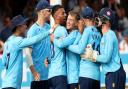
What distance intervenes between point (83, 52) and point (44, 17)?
1273 mm

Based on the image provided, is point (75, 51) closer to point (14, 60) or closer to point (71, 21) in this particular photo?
point (71, 21)

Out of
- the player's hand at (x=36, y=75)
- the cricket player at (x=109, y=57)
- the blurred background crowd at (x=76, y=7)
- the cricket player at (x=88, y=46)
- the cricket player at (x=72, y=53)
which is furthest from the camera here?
the blurred background crowd at (x=76, y=7)

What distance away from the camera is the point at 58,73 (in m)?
11.6

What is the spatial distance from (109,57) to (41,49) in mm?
1642

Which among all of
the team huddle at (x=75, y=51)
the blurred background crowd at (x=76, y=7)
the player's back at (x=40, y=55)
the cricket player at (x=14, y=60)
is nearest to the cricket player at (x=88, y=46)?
the team huddle at (x=75, y=51)

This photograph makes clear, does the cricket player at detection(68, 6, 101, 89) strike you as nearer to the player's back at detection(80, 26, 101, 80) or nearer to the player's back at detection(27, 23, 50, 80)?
the player's back at detection(80, 26, 101, 80)

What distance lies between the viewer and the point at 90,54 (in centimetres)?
1135

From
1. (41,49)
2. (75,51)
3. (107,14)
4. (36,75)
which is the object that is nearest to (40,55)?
(41,49)

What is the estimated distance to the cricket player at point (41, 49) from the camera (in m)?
12.2

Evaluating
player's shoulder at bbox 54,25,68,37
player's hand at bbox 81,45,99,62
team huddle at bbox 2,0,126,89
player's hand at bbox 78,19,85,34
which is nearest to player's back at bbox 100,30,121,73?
team huddle at bbox 2,0,126,89

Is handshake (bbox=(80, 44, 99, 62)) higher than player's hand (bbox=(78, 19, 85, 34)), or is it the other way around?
player's hand (bbox=(78, 19, 85, 34))

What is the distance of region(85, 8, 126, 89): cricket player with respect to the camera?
11.2 m

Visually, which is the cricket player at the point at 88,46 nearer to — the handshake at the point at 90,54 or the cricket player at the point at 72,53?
the handshake at the point at 90,54

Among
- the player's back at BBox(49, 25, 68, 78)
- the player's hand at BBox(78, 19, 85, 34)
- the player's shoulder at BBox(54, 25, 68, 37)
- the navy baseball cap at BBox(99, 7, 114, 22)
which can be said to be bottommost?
the player's back at BBox(49, 25, 68, 78)
